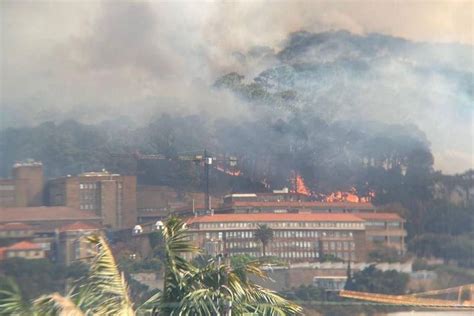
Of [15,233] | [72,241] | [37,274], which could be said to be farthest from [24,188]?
[37,274]

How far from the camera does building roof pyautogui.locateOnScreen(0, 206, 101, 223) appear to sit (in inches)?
378

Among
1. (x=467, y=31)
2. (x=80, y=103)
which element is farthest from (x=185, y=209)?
(x=467, y=31)

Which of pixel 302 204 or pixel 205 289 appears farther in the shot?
pixel 302 204

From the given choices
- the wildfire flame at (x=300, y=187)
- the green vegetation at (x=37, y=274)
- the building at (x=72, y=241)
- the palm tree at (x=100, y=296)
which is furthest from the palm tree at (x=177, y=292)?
the wildfire flame at (x=300, y=187)

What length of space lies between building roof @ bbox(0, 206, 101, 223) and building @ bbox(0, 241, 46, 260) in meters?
0.22

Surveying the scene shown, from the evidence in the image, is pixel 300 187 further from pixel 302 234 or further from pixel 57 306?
pixel 57 306

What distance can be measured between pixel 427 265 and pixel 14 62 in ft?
13.8

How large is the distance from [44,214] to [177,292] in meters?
3.10

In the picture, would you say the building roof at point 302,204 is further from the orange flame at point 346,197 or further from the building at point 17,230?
the building at point 17,230

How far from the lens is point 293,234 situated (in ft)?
33.0

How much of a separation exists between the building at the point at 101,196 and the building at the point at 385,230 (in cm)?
213

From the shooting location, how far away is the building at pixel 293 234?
384 inches

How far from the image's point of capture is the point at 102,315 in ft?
20.8

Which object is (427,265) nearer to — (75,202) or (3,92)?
(75,202)
